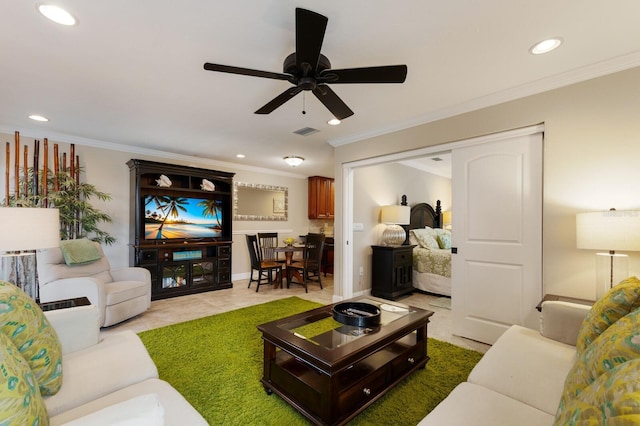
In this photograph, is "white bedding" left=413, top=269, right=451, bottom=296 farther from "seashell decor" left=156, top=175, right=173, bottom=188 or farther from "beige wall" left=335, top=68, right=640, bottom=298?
"seashell decor" left=156, top=175, right=173, bottom=188

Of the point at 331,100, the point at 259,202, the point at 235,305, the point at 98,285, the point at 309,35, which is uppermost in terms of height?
the point at 309,35

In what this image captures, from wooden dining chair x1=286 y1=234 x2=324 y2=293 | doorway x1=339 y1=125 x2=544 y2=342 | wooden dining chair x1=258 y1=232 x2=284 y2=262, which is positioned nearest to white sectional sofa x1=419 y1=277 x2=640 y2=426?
doorway x1=339 y1=125 x2=544 y2=342

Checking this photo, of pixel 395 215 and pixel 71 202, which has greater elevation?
pixel 71 202

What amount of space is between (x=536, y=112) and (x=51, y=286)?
515 centimetres

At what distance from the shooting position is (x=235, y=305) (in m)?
4.08

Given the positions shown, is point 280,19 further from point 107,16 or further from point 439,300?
point 439,300

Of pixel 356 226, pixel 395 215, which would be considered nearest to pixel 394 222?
pixel 395 215

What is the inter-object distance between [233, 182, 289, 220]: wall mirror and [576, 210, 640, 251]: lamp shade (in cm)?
530

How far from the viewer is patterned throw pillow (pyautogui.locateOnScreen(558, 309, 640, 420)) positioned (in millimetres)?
838

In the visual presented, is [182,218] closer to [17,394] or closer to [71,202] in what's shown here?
[71,202]

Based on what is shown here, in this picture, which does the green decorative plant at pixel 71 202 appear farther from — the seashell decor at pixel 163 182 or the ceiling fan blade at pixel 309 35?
the ceiling fan blade at pixel 309 35

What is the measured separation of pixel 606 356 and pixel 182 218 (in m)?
5.23

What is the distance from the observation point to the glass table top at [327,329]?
1.84 meters

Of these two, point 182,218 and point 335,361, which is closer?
point 335,361
